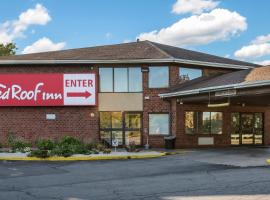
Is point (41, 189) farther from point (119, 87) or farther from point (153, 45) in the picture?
point (153, 45)

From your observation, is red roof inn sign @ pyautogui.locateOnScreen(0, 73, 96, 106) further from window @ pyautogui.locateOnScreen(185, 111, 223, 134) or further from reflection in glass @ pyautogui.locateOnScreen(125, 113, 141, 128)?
window @ pyautogui.locateOnScreen(185, 111, 223, 134)

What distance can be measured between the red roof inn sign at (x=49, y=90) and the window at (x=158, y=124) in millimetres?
3606

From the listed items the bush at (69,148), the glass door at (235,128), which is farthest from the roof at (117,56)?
the bush at (69,148)

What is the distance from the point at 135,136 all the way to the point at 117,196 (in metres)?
16.2

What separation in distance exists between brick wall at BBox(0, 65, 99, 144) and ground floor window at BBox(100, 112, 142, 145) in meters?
0.48

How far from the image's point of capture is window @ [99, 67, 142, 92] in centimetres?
2658

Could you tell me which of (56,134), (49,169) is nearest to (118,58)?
(56,134)

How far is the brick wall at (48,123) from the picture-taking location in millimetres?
26484

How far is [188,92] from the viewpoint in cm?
2300

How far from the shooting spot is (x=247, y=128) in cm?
2914

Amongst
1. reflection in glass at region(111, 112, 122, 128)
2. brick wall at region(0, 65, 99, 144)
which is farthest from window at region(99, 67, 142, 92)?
reflection in glass at region(111, 112, 122, 128)

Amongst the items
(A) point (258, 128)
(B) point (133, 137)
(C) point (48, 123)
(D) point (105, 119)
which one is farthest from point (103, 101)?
(A) point (258, 128)

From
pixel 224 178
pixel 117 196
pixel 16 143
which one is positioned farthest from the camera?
pixel 16 143

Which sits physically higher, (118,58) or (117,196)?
(118,58)
